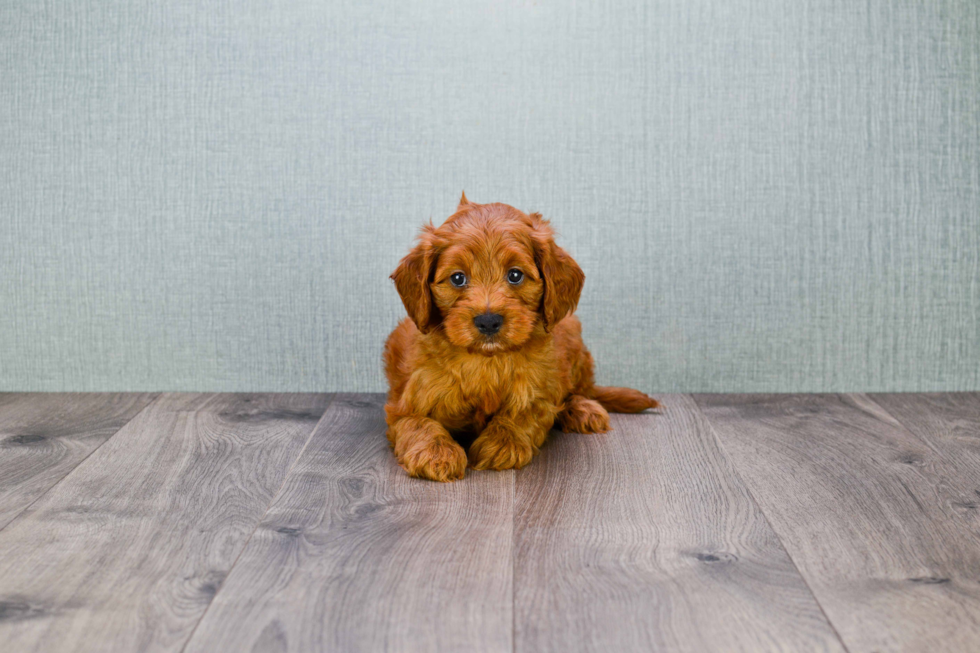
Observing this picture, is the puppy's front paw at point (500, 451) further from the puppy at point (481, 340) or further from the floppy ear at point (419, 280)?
the floppy ear at point (419, 280)

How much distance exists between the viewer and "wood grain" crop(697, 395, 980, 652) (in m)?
1.43

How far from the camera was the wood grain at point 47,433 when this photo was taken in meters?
2.07

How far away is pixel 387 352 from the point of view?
267 cm

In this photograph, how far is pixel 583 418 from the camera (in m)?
2.62

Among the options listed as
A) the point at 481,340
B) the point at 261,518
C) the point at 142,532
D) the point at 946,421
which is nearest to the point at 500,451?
the point at 481,340

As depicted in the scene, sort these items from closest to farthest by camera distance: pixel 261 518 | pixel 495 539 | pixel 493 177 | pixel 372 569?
pixel 372 569 → pixel 495 539 → pixel 261 518 → pixel 493 177

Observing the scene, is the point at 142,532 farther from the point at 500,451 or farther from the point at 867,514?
the point at 867,514

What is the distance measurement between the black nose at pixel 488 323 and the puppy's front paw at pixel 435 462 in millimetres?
328

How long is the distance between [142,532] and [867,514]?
5.25 ft

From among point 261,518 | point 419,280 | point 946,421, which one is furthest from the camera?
point 946,421

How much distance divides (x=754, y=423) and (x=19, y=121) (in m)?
2.75

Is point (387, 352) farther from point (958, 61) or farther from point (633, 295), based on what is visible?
point (958, 61)

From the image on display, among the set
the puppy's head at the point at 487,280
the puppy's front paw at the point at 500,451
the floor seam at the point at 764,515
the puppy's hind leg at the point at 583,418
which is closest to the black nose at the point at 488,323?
the puppy's head at the point at 487,280

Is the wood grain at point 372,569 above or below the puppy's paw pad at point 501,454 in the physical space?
below
